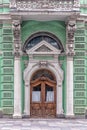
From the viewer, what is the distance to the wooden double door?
68.1 feet

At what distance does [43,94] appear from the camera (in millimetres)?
20844

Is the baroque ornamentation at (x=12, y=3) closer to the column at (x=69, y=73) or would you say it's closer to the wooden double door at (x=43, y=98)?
the column at (x=69, y=73)

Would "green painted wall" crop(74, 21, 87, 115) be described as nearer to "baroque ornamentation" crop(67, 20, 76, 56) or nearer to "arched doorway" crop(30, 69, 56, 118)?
"baroque ornamentation" crop(67, 20, 76, 56)

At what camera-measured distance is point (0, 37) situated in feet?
68.0

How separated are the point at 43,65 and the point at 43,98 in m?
1.77

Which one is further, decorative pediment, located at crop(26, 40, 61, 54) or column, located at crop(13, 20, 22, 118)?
decorative pediment, located at crop(26, 40, 61, 54)

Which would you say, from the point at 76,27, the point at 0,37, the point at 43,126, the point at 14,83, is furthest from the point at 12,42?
the point at 43,126

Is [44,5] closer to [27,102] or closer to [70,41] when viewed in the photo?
[70,41]

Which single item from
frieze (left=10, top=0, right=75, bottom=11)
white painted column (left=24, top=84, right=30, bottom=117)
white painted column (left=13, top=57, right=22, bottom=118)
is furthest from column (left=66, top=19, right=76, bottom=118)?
white painted column (left=13, top=57, right=22, bottom=118)

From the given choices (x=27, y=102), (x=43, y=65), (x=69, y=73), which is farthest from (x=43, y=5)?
(x=27, y=102)

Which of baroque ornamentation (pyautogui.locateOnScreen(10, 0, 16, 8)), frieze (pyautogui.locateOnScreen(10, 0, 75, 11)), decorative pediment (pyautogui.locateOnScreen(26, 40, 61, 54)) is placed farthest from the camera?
decorative pediment (pyautogui.locateOnScreen(26, 40, 61, 54))

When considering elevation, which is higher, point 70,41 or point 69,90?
point 70,41

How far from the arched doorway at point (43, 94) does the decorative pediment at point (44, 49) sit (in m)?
1.04

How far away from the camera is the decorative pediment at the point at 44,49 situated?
814 inches
